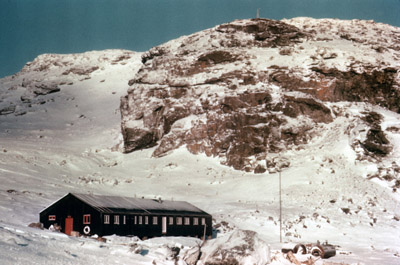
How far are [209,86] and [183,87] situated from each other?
3603 millimetres

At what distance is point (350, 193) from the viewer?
46781 millimetres

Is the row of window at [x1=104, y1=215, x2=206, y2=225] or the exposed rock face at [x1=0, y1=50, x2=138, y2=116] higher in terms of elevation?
the exposed rock face at [x1=0, y1=50, x2=138, y2=116]

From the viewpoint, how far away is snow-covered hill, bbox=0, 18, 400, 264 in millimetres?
30625

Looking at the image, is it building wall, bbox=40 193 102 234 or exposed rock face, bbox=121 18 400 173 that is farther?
exposed rock face, bbox=121 18 400 173

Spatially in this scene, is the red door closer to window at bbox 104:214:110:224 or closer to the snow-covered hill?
the snow-covered hill

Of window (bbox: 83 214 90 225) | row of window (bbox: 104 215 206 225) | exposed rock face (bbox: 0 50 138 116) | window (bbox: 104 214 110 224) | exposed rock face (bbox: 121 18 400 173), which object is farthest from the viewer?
exposed rock face (bbox: 0 50 138 116)

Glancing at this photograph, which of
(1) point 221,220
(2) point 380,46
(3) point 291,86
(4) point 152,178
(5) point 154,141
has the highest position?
(2) point 380,46

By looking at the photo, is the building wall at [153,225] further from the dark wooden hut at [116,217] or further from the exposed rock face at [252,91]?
the exposed rock face at [252,91]

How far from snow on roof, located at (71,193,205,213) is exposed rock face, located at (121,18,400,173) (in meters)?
20.4

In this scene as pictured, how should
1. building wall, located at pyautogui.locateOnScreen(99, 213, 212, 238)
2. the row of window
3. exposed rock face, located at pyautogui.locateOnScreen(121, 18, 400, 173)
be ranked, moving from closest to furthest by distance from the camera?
building wall, located at pyautogui.locateOnScreen(99, 213, 212, 238), the row of window, exposed rock face, located at pyautogui.locateOnScreen(121, 18, 400, 173)

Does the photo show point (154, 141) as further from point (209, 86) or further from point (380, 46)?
point (380, 46)

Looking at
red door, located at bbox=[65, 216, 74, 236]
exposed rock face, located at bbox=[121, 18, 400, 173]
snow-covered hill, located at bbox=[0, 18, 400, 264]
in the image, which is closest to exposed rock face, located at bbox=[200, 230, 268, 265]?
snow-covered hill, located at bbox=[0, 18, 400, 264]

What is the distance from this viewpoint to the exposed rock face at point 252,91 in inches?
2339

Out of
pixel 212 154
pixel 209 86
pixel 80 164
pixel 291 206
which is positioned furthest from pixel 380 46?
pixel 80 164
